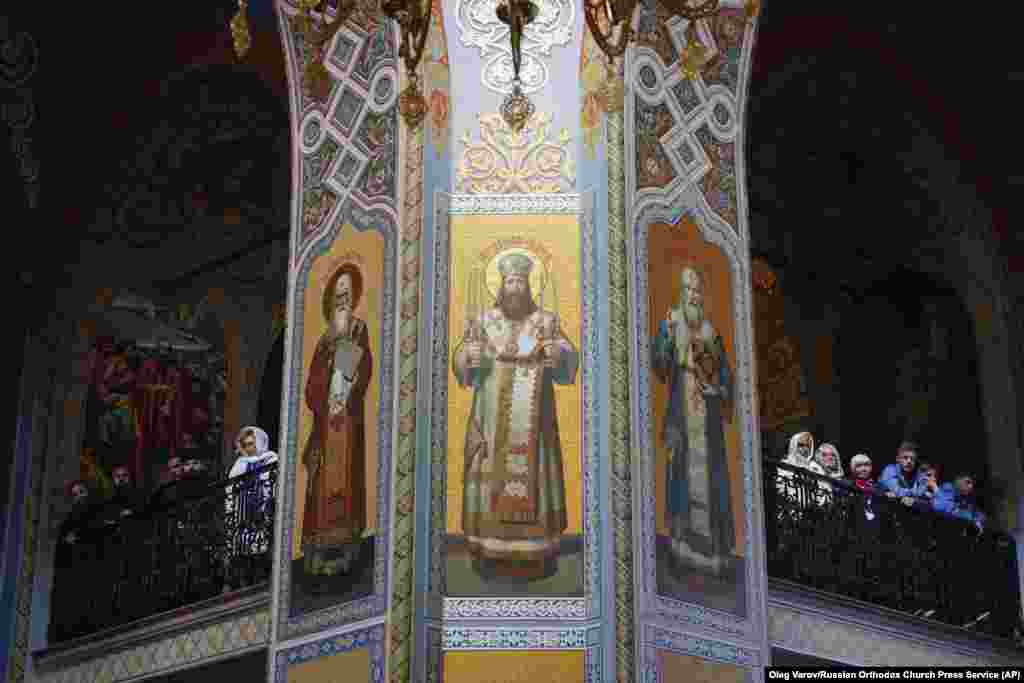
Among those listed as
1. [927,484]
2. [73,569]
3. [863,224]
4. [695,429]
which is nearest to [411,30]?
[695,429]

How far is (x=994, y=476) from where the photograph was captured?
1413 centimetres

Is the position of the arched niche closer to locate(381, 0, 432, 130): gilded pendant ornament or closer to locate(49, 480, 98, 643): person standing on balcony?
locate(49, 480, 98, 643): person standing on balcony

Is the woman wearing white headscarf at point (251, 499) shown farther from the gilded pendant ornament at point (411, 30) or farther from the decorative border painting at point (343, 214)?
the gilded pendant ornament at point (411, 30)

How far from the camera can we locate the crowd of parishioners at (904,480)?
12961 millimetres

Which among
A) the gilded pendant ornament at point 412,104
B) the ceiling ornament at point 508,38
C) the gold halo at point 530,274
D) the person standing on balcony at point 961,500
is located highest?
the ceiling ornament at point 508,38

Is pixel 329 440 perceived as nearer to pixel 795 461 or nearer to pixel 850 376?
pixel 795 461

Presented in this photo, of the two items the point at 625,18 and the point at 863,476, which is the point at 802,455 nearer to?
the point at 863,476

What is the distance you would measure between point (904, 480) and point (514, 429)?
4452mm

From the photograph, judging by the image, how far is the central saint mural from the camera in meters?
9.66

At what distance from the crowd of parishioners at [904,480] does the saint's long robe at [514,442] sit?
10.5 feet

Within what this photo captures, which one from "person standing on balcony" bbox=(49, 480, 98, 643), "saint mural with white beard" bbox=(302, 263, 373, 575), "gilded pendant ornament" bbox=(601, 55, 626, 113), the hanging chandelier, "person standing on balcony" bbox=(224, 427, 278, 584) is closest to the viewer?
the hanging chandelier

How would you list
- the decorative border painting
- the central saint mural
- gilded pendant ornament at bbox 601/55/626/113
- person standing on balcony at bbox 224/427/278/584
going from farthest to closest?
person standing on balcony at bbox 224/427/278/584 < the decorative border painting < the central saint mural < gilded pendant ornament at bbox 601/55/626/113

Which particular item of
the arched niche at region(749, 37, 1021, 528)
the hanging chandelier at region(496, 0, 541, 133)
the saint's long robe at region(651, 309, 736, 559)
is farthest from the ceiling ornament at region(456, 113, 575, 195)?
the arched niche at region(749, 37, 1021, 528)

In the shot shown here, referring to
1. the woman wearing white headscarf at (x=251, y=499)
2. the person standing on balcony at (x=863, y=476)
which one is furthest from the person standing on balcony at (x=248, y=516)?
the person standing on balcony at (x=863, y=476)
